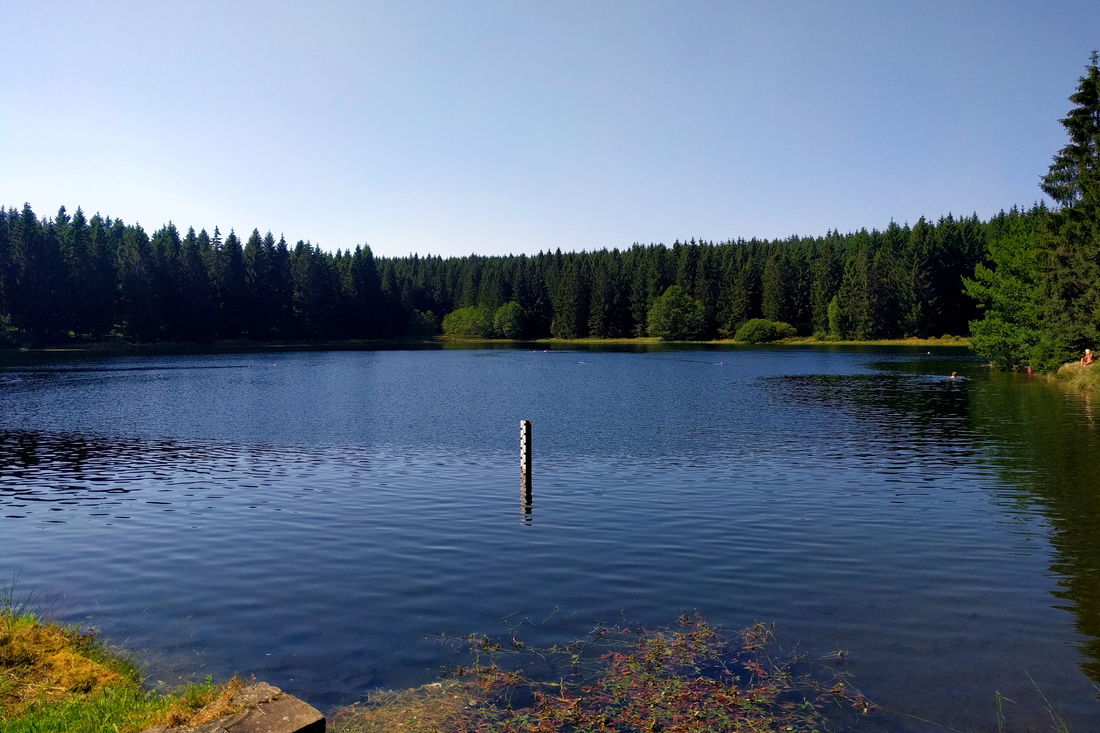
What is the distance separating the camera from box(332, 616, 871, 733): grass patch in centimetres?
1017

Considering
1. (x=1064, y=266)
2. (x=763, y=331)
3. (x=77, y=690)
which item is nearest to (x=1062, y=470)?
(x=77, y=690)

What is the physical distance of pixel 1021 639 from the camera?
42.6 ft

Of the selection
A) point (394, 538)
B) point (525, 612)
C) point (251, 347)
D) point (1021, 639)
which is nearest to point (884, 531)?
point (1021, 639)

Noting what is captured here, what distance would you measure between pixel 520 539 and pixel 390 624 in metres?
6.51

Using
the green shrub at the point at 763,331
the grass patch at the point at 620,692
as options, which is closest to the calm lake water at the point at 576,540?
the grass patch at the point at 620,692

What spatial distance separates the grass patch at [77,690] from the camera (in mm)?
9141

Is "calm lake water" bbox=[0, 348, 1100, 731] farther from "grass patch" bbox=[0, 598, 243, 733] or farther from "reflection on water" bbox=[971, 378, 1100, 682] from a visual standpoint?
"grass patch" bbox=[0, 598, 243, 733]

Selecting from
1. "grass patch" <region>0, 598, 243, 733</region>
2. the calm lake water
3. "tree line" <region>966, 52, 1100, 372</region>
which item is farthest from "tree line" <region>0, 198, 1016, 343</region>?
"grass patch" <region>0, 598, 243, 733</region>

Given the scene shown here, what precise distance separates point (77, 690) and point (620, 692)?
7.43 metres

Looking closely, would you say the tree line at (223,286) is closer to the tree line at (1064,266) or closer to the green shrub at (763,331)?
the green shrub at (763,331)

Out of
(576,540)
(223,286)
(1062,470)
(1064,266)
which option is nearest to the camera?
(576,540)

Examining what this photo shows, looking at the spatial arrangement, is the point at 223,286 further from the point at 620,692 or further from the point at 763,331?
the point at 620,692

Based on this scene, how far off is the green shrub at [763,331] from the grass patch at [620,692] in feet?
602

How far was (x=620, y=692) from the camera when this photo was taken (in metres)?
11.0
